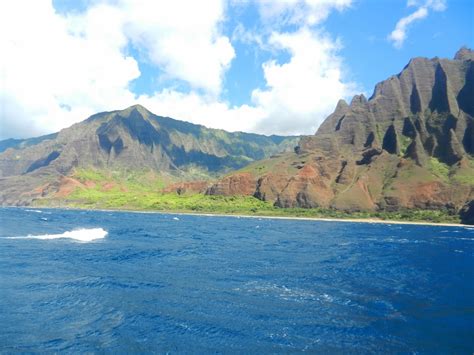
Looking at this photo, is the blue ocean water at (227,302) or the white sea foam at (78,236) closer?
the blue ocean water at (227,302)

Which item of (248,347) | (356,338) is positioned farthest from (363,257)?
(248,347)

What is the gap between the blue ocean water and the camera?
137ft

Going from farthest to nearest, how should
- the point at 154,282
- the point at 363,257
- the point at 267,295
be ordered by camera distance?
1. the point at 363,257
2. the point at 154,282
3. the point at 267,295

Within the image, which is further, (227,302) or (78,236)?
(78,236)

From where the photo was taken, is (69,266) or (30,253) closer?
(69,266)

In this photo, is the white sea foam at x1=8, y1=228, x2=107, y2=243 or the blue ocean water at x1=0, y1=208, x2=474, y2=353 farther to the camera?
the white sea foam at x1=8, y1=228, x2=107, y2=243

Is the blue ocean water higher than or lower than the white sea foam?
higher

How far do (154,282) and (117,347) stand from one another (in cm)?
2561

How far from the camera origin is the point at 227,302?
54281 mm

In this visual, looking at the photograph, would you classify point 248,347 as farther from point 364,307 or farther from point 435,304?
point 435,304

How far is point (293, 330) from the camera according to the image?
45.2 metres

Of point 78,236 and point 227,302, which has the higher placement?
point 227,302

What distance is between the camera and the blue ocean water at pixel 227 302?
41.9m

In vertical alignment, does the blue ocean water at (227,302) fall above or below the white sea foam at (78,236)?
above
